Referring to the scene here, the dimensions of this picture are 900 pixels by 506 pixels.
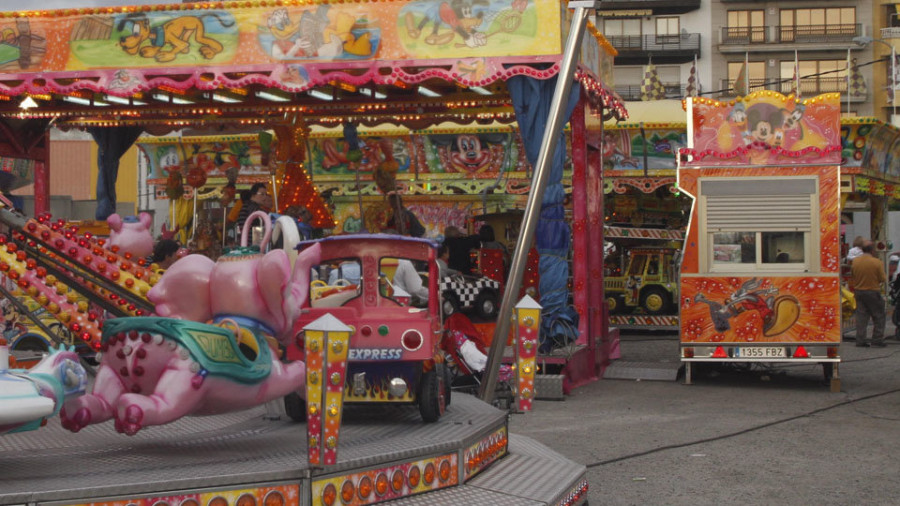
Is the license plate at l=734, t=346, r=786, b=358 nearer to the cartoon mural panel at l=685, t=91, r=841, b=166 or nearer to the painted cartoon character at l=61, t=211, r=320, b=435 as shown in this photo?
the cartoon mural panel at l=685, t=91, r=841, b=166

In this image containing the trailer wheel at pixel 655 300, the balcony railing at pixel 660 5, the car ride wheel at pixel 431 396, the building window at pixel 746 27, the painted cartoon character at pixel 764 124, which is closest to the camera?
the car ride wheel at pixel 431 396

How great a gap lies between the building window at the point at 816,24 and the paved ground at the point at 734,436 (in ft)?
156

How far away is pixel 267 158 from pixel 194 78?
13.4 ft

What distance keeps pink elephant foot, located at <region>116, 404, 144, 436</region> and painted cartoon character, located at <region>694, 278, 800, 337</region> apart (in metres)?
10.4

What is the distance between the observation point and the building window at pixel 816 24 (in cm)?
6088

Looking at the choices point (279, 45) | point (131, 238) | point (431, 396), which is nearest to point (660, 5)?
point (279, 45)

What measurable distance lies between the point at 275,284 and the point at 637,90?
188ft

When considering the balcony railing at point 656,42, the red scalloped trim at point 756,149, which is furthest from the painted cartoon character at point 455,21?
the balcony railing at point 656,42

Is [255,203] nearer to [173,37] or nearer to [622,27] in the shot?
[173,37]

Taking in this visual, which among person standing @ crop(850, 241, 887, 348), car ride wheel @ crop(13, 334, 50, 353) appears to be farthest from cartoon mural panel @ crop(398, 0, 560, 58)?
person standing @ crop(850, 241, 887, 348)

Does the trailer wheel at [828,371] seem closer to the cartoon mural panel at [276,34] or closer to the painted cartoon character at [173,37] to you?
the cartoon mural panel at [276,34]

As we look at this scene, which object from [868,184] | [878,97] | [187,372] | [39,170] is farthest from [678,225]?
[878,97]

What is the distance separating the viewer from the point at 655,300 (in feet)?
77.8

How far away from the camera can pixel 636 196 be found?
26906 millimetres
